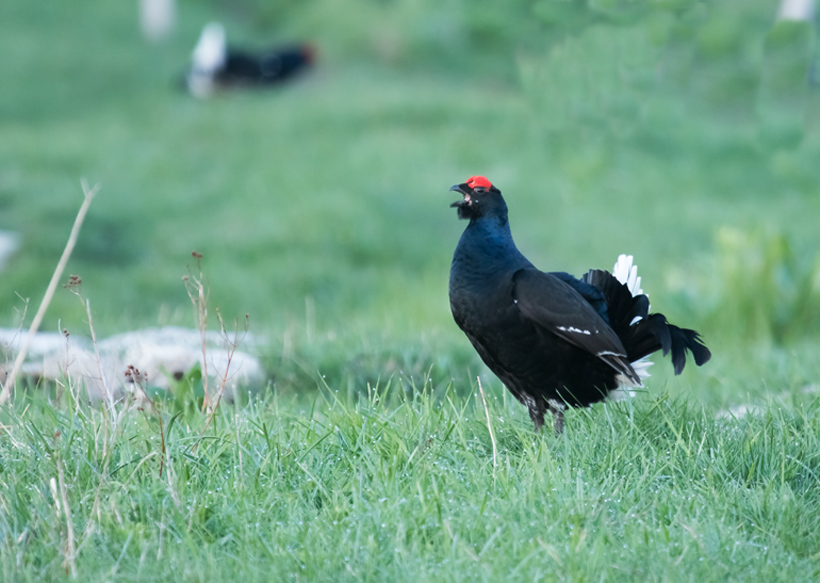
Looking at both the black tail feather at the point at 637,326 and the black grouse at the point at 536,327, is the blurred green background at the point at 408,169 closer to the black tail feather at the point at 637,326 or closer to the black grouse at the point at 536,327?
the black grouse at the point at 536,327

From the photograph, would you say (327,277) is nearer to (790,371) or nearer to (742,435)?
(790,371)

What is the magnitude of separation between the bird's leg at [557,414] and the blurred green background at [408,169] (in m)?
0.55

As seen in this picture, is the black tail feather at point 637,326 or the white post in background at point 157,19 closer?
the black tail feather at point 637,326

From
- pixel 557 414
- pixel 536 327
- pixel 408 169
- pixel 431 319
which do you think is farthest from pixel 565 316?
pixel 408 169

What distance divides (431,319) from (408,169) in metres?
4.86

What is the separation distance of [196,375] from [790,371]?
3.54 meters

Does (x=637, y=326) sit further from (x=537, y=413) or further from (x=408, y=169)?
(x=408, y=169)

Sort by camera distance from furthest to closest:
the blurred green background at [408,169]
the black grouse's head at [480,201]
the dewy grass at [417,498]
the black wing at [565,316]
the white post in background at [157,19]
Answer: the white post in background at [157,19] → the blurred green background at [408,169] → the black grouse's head at [480,201] → the black wing at [565,316] → the dewy grass at [417,498]

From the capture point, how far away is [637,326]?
3.94 meters

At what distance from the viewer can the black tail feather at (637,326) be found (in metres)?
3.74

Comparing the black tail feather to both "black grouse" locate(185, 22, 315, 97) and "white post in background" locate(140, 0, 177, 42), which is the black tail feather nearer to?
"black grouse" locate(185, 22, 315, 97)

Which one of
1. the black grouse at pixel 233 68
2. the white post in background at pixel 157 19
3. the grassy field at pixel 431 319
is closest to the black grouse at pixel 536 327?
the grassy field at pixel 431 319

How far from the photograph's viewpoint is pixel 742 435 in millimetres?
3420

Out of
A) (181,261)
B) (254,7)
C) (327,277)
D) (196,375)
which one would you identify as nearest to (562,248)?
(327,277)
